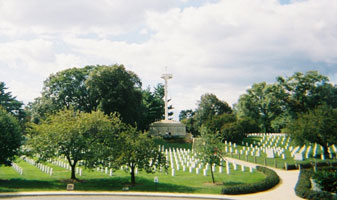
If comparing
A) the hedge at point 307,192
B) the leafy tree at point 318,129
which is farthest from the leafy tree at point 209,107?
the hedge at point 307,192

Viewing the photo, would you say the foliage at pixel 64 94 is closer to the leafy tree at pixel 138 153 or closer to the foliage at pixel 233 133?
the foliage at pixel 233 133

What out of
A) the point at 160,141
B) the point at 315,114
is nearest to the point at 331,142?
the point at 315,114

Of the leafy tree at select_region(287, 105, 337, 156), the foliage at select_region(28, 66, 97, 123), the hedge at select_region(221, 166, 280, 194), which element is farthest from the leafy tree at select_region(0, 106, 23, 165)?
the leafy tree at select_region(287, 105, 337, 156)

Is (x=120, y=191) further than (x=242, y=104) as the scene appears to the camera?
No

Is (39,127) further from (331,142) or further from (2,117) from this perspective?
(331,142)

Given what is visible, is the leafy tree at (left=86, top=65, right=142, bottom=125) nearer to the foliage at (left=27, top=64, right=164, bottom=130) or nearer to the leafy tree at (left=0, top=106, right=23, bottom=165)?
the foliage at (left=27, top=64, right=164, bottom=130)

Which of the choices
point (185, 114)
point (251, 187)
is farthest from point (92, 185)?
point (185, 114)

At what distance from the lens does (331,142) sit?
33844mm

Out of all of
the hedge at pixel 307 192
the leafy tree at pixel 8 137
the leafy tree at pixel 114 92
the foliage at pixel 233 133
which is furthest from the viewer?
the leafy tree at pixel 114 92

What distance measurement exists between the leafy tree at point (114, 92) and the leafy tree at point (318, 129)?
2833cm

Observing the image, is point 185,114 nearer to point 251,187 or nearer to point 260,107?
point 260,107

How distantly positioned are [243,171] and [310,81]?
1780 inches

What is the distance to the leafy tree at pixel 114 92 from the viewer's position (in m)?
50.7

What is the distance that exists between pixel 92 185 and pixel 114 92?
3004 cm
